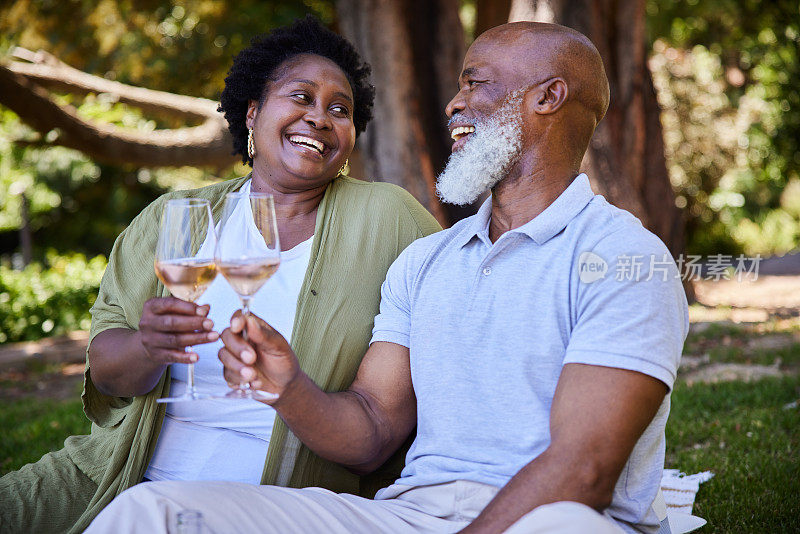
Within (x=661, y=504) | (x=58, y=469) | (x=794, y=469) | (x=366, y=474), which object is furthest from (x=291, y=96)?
(x=794, y=469)

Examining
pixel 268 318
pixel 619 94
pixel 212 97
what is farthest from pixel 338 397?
pixel 212 97

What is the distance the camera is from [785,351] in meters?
7.99

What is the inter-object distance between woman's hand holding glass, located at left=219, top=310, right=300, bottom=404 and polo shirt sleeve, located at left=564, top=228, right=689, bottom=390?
2.86ft

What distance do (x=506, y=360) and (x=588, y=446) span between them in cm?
43

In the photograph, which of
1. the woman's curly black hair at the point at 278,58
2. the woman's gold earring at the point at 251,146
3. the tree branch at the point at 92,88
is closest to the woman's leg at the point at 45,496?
the woman's gold earring at the point at 251,146

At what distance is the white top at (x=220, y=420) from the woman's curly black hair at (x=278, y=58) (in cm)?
103

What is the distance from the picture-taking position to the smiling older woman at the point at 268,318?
3205 mm

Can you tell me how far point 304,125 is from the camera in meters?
3.57

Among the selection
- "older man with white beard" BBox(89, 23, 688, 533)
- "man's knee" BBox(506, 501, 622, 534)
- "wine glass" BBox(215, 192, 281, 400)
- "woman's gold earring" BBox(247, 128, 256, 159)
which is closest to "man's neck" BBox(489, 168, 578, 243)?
"older man with white beard" BBox(89, 23, 688, 533)

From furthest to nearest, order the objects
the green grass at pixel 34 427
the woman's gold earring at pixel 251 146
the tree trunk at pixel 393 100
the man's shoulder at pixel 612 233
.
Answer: the tree trunk at pixel 393 100 → the green grass at pixel 34 427 → the woman's gold earring at pixel 251 146 → the man's shoulder at pixel 612 233

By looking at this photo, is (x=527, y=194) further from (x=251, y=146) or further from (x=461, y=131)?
(x=251, y=146)

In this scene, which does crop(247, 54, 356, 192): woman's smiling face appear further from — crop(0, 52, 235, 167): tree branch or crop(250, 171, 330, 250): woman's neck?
crop(0, 52, 235, 167): tree branch

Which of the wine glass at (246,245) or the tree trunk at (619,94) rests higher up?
the tree trunk at (619,94)

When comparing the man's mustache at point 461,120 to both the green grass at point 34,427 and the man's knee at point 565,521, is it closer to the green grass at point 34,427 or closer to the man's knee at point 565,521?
the man's knee at point 565,521
